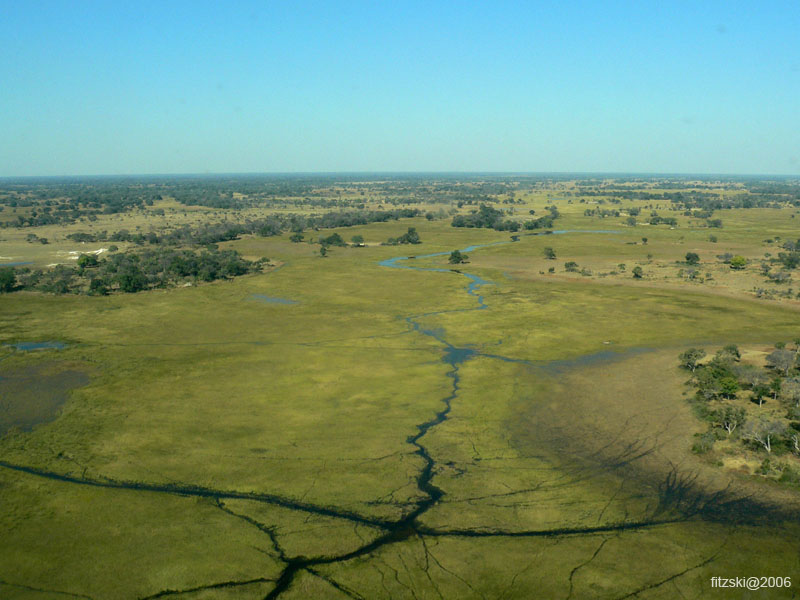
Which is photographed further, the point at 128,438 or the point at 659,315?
the point at 659,315

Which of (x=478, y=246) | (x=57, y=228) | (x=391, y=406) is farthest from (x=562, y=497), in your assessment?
(x=57, y=228)

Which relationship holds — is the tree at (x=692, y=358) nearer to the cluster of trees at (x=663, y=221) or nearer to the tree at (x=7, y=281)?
the tree at (x=7, y=281)

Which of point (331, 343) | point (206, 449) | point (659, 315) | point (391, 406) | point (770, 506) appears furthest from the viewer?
point (659, 315)

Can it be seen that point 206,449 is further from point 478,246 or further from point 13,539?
point 478,246

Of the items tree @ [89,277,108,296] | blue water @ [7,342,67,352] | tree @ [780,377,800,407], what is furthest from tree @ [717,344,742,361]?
tree @ [89,277,108,296]

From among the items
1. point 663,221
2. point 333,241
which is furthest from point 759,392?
point 663,221

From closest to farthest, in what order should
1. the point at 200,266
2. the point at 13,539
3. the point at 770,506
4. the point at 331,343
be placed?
1. the point at 13,539
2. the point at 770,506
3. the point at 331,343
4. the point at 200,266

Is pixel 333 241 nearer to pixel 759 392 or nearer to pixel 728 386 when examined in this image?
pixel 728 386

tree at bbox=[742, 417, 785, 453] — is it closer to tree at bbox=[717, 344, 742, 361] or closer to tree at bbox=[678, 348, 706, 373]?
tree at bbox=[678, 348, 706, 373]
